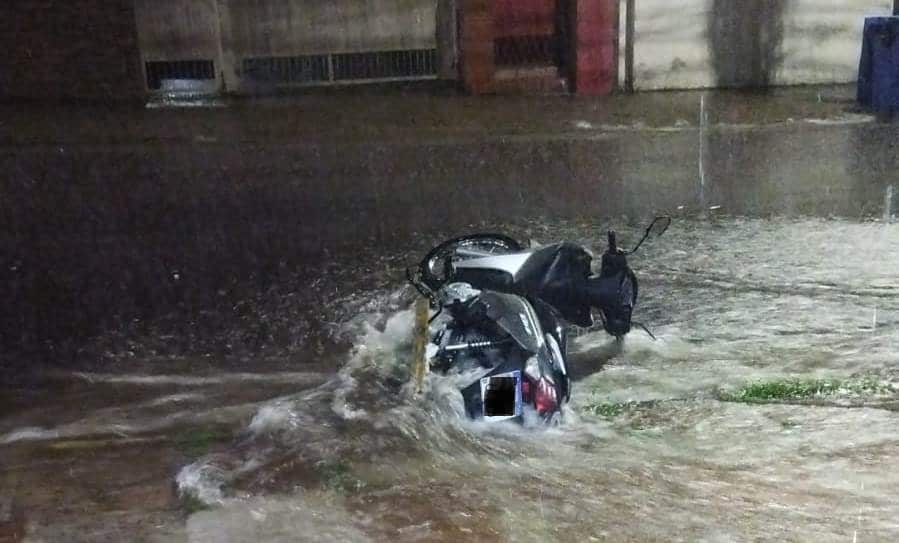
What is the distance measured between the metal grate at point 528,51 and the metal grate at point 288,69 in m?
2.75

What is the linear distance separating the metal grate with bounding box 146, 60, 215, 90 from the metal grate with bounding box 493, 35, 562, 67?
4.38 m

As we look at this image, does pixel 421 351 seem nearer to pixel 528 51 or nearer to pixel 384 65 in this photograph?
pixel 528 51

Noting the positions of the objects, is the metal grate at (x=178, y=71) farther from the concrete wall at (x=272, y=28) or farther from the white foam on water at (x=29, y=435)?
the white foam on water at (x=29, y=435)

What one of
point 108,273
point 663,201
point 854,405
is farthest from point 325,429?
point 663,201

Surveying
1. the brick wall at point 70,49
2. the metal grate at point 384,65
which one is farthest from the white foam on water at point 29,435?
the metal grate at point 384,65

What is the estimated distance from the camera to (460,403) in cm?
450

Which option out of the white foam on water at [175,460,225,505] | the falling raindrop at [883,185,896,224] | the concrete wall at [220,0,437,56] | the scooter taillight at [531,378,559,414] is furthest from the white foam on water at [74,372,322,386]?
the concrete wall at [220,0,437,56]

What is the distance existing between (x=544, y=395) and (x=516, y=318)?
0.38 m

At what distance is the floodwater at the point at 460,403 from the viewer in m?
3.89

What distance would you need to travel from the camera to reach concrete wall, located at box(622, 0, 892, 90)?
45.7 feet

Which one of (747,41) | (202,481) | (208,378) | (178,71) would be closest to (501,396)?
(202,481)

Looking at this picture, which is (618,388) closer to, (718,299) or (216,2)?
(718,299)

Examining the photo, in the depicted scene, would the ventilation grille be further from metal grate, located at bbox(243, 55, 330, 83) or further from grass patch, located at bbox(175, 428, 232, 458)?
grass patch, located at bbox(175, 428, 232, 458)

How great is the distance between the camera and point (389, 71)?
1503cm
